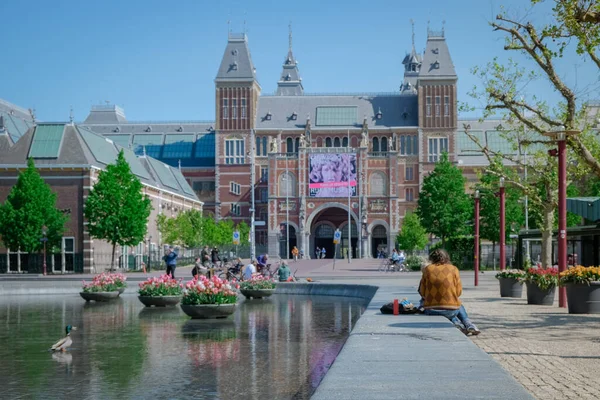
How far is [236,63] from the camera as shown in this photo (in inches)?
3748

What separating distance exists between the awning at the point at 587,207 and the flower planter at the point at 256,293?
11.7 meters

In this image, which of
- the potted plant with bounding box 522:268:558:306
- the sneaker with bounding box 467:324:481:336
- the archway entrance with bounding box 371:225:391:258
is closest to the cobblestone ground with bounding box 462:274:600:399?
the sneaker with bounding box 467:324:481:336

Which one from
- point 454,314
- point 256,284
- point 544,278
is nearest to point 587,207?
point 544,278

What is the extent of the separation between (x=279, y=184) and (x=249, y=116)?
1052 cm

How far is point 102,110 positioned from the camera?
115 metres

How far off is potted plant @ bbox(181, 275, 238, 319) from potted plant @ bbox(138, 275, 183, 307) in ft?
13.4

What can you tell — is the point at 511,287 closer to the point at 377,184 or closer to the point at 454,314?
the point at 454,314

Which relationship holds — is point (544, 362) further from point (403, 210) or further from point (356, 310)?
point (403, 210)

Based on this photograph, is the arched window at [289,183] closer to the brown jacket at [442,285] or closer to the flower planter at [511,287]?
the flower planter at [511,287]

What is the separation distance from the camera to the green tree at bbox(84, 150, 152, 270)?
50.9 meters

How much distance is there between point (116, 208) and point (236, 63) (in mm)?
47419

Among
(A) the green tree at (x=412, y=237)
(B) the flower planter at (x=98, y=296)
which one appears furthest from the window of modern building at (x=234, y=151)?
(B) the flower planter at (x=98, y=296)

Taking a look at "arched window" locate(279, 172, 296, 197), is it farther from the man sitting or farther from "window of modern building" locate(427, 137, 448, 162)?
the man sitting

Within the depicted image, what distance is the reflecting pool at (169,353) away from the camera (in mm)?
9945
